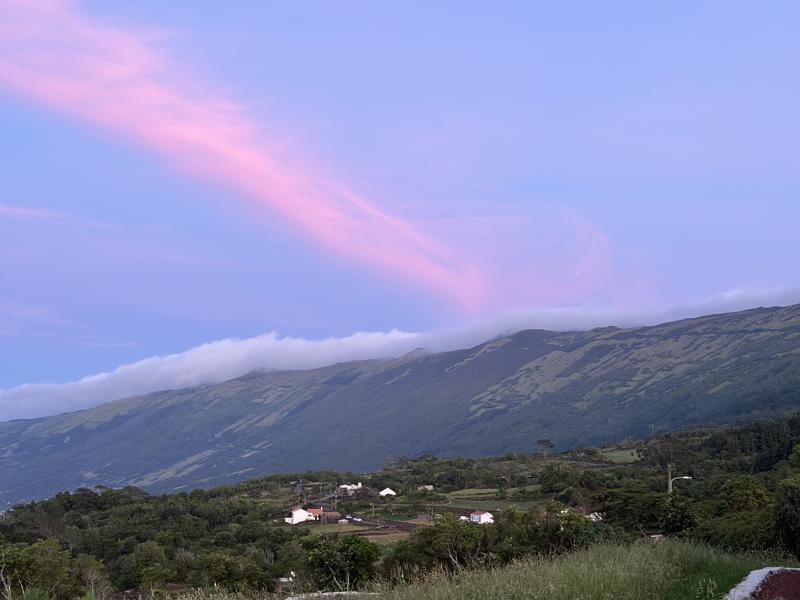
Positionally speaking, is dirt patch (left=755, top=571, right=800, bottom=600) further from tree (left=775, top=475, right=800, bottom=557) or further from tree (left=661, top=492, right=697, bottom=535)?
tree (left=661, top=492, right=697, bottom=535)

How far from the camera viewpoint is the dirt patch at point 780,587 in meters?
7.11

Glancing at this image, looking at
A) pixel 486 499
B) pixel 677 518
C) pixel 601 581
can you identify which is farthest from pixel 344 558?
pixel 486 499

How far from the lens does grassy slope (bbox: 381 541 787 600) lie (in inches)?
265

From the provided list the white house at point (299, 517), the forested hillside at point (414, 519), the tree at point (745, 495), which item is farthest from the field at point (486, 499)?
the tree at point (745, 495)

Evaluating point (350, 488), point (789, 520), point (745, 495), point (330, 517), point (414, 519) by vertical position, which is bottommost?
point (350, 488)

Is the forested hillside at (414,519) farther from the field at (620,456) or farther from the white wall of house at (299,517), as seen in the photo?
the white wall of house at (299,517)

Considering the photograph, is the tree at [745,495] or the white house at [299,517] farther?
the white house at [299,517]

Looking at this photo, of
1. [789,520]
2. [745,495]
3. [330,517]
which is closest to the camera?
[789,520]

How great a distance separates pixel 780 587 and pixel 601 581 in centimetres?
195

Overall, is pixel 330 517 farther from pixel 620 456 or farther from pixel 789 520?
pixel 789 520

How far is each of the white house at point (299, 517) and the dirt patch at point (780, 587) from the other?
71694 mm

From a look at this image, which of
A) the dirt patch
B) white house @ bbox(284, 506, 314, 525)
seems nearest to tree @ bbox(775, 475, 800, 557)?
the dirt patch

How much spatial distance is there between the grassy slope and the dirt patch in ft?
1.33

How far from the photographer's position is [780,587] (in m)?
7.43
